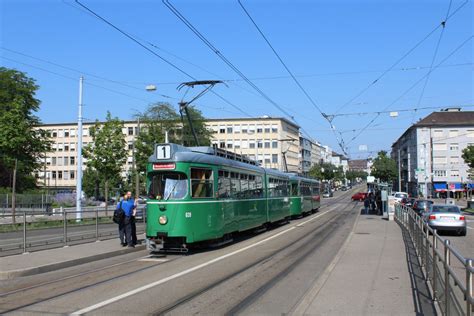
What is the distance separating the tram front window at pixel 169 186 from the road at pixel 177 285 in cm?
175

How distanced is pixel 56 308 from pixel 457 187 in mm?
92839

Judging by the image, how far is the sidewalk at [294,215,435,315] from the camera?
7.75m

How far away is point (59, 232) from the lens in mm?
16688

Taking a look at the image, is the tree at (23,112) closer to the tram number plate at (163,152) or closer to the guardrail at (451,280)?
the tram number plate at (163,152)

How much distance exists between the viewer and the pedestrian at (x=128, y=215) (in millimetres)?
16344

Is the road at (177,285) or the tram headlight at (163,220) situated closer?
the road at (177,285)

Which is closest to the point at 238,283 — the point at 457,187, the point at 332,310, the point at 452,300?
the point at 332,310

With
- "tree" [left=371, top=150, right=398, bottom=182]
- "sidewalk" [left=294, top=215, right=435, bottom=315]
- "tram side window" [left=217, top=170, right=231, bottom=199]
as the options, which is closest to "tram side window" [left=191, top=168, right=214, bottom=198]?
"tram side window" [left=217, top=170, right=231, bottom=199]

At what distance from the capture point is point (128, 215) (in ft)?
54.3

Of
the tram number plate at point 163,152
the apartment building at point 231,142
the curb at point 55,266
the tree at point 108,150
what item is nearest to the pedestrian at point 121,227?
the curb at point 55,266

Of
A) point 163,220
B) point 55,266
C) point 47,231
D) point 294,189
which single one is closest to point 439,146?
point 294,189

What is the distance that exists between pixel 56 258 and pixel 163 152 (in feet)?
13.6

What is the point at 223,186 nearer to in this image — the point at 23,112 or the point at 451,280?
the point at 451,280

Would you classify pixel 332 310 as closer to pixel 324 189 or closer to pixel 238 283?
pixel 238 283
